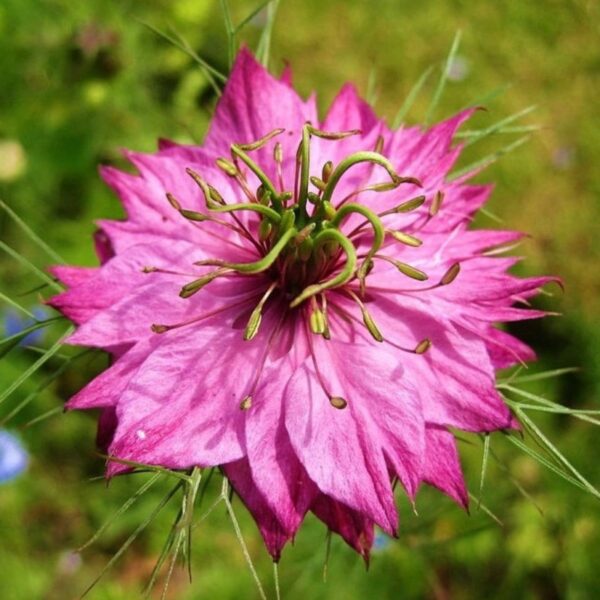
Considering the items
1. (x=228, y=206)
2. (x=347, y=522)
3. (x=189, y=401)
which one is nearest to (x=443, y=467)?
(x=347, y=522)

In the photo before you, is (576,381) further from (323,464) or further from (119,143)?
(323,464)

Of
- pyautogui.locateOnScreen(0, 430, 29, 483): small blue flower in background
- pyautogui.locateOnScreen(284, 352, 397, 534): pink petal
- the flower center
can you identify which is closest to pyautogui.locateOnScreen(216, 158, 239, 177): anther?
the flower center

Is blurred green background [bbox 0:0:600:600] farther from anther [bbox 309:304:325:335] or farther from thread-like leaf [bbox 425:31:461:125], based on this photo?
anther [bbox 309:304:325:335]

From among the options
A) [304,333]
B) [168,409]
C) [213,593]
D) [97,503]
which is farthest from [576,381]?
[168,409]

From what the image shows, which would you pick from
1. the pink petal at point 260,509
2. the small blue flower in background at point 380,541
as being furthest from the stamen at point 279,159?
the small blue flower in background at point 380,541

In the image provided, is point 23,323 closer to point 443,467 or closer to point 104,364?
point 104,364

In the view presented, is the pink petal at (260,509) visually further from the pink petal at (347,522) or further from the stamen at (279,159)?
the stamen at (279,159)
